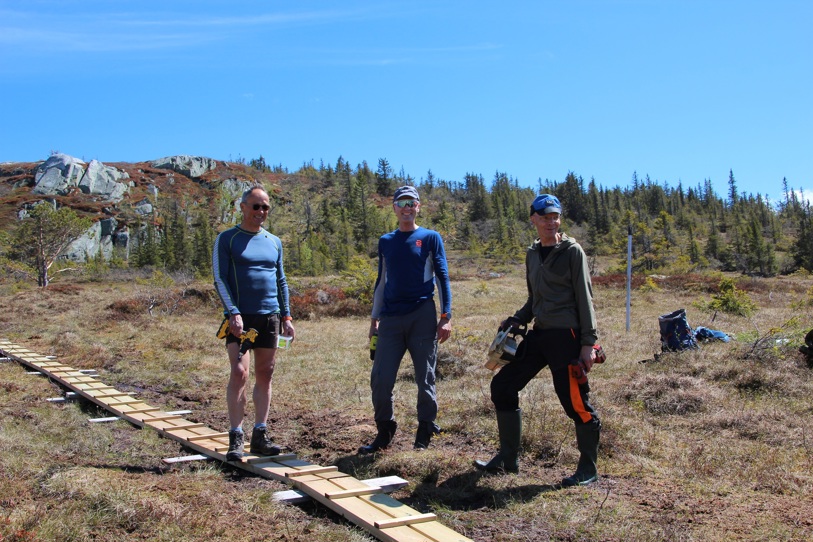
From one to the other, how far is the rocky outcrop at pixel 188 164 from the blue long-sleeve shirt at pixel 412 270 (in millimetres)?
108093

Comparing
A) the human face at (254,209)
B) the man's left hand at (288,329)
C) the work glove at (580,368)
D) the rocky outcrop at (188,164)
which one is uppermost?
the rocky outcrop at (188,164)

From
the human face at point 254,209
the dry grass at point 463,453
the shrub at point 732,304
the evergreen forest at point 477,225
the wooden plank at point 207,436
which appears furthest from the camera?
the evergreen forest at point 477,225

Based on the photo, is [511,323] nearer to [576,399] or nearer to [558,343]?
[558,343]

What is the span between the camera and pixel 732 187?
417 feet

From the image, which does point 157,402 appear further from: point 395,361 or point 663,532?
point 663,532

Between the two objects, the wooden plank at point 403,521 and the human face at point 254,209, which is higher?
the human face at point 254,209

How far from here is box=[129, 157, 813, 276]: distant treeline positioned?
55.2 meters

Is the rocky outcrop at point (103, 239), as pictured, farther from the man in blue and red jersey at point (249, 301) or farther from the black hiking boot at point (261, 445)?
the black hiking boot at point (261, 445)

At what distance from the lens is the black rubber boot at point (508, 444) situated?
13.6 feet

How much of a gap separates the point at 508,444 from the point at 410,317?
47.2 inches

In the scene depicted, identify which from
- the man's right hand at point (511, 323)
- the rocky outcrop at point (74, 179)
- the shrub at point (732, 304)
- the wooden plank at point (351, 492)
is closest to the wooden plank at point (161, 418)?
the wooden plank at point (351, 492)

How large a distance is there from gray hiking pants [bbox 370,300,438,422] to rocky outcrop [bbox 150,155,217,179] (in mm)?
108180

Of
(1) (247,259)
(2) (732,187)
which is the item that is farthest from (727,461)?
(2) (732,187)

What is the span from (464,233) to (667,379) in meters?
74.0
